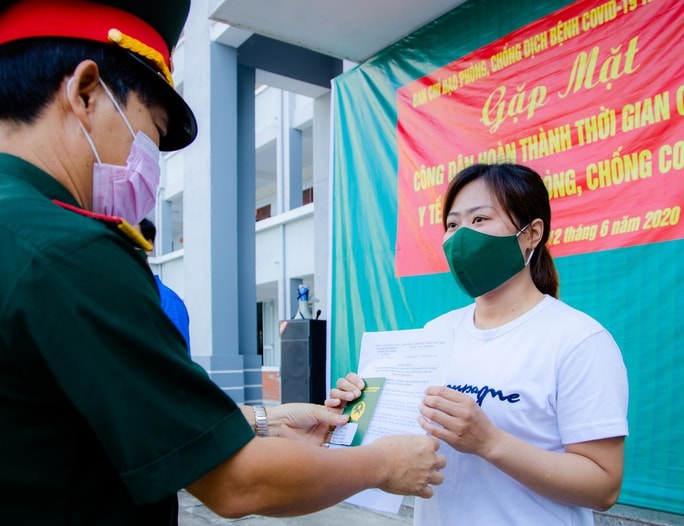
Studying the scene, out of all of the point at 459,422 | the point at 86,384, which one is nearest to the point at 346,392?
the point at 459,422

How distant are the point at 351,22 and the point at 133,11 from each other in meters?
3.51

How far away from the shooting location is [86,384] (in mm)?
772

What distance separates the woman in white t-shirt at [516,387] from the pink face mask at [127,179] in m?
0.82

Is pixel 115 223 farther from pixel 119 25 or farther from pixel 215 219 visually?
pixel 215 219

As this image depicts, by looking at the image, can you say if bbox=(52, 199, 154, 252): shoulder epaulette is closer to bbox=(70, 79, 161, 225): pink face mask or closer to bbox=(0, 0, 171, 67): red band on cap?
bbox=(70, 79, 161, 225): pink face mask

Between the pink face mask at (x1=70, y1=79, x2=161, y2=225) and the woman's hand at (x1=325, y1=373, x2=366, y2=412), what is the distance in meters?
0.79

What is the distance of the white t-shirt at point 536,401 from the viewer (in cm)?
135

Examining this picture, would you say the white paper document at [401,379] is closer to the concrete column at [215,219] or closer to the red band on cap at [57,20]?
the red band on cap at [57,20]

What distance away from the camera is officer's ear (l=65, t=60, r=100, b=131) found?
998mm

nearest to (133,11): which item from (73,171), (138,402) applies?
(73,171)

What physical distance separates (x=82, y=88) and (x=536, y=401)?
1.23 metres

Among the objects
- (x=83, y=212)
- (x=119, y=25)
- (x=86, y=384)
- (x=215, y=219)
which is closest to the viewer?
(x=86, y=384)

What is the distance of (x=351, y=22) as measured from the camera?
434 cm

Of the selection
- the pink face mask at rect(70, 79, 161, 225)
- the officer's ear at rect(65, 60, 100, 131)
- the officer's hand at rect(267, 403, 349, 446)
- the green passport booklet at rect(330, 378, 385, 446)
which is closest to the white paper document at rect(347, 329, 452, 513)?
the green passport booklet at rect(330, 378, 385, 446)
